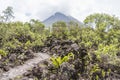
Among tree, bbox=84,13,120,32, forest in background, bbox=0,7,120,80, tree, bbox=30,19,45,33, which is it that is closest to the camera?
forest in background, bbox=0,7,120,80

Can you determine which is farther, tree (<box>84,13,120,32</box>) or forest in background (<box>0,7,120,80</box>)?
tree (<box>84,13,120,32</box>)

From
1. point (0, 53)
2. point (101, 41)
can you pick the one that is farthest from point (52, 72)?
point (101, 41)

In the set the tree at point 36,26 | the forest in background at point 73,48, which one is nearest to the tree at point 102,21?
the forest in background at point 73,48

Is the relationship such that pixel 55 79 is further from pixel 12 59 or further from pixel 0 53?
pixel 0 53

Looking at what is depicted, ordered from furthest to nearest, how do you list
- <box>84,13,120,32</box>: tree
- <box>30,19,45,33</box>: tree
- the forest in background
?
1. <box>30,19,45,33</box>: tree
2. <box>84,13,120,32</box>: tree
3. the forest in background

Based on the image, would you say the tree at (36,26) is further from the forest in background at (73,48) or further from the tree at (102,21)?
the tree at (102,21)

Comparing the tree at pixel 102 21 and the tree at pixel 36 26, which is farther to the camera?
the tree at pixel 36 26

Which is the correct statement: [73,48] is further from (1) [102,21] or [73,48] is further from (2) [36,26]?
(2) [36,26]

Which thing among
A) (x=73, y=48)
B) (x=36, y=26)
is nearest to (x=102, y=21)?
(x=36, y=26)

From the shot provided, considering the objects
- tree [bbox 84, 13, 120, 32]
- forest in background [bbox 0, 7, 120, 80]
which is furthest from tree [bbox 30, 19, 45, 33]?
tree [bbox 84, 13, 120, 32]

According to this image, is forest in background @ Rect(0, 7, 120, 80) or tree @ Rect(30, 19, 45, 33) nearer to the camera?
forest in background @ Rect(0, 7, 120, 80)

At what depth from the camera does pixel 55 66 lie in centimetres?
1953

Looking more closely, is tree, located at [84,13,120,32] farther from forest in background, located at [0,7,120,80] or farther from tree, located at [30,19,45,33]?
tree, located at [30,19,45,33]

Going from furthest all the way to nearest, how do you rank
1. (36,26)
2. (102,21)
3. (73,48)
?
(36,26) → (102,21) → (73,48)
